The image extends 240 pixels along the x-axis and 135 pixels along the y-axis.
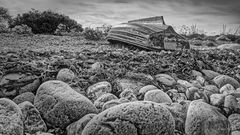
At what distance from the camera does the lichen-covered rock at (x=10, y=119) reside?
2.78 metres

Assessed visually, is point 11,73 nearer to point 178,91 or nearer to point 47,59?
point 47,59

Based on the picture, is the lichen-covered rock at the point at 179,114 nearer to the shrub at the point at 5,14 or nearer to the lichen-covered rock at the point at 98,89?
the lichen-covered rock at the point at 98,89

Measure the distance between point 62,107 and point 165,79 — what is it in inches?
101

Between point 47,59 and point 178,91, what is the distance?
287 centimetres

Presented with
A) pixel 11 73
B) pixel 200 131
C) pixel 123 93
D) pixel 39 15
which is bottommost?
pixel 200 131

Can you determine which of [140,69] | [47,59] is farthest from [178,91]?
[47,59]

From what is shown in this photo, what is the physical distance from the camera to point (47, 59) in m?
5.85

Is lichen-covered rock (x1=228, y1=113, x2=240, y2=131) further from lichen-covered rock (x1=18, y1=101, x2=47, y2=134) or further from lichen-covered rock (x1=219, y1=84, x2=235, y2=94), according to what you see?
lichen-covered rock (x1=18, y1=101, x2=47, y2=134)

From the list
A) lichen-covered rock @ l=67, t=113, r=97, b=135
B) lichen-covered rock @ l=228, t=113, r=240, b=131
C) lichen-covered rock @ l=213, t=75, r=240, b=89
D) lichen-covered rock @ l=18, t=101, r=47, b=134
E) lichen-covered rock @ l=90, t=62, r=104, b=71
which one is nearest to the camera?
lichen-covered rock @ l=67, t=113, r=97, b=135

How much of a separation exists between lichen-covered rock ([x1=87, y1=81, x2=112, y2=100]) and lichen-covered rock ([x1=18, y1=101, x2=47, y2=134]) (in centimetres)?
122

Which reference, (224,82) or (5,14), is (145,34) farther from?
(5,14)

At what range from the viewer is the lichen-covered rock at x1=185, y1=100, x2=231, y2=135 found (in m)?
3.33

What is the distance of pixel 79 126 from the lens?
3.20 m

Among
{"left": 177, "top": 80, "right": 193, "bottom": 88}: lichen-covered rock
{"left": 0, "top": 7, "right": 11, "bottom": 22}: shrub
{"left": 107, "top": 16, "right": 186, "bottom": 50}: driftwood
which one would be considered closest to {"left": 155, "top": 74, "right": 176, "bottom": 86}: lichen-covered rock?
{"left": 177, "top": 80, "right": 193, "bottom": 88}: lichen-covered rock
